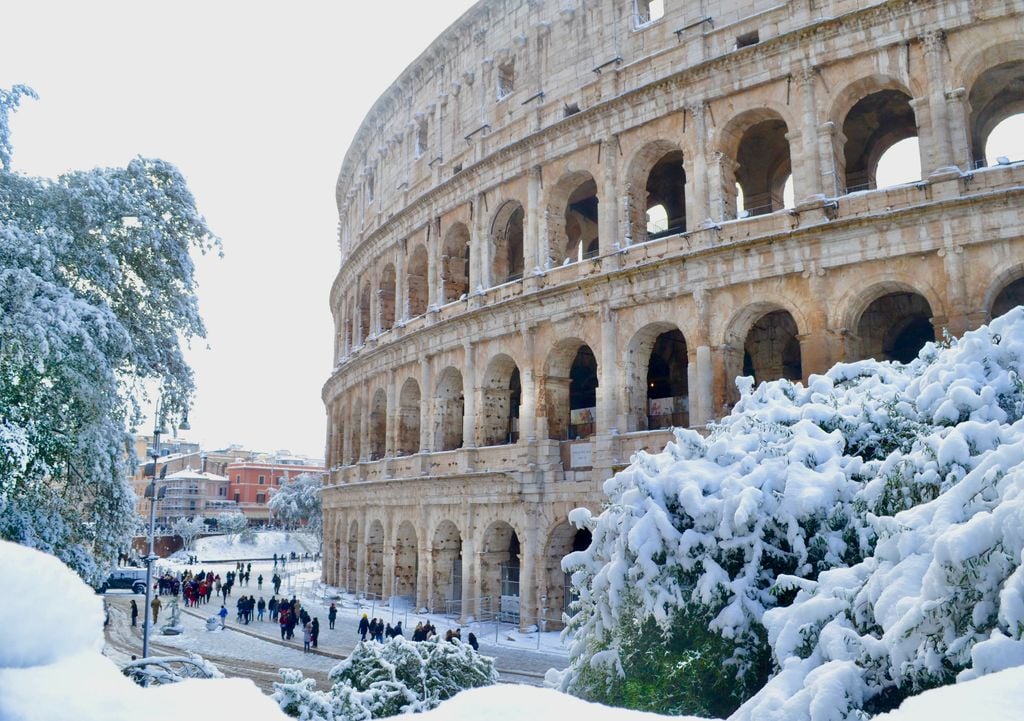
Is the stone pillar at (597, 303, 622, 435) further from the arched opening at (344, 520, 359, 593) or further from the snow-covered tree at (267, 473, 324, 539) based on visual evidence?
the snow-covered tree at (267, 473, 324, 539)

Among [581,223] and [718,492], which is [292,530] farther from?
[718,492]

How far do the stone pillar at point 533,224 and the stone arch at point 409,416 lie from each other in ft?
23.1

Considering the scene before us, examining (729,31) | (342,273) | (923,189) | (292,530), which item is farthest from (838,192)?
(292,530)

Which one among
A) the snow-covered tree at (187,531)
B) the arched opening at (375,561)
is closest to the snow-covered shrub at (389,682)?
the arched opening at (375,561)

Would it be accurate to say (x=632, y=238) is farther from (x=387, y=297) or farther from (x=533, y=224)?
(x=387, y=297)

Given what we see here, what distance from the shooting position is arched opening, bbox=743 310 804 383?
66.7 ft

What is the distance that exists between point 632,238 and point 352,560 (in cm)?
1701

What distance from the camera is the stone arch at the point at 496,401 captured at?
2320cm

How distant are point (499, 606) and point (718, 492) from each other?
14.9 m

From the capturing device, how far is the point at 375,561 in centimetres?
2822

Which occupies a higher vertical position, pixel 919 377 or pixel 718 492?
pixel 919 377

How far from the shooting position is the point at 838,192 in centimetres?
1739

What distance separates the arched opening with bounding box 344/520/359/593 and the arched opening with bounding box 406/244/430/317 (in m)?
8.29

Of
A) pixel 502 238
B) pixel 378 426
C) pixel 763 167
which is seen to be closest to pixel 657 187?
pixel 763 167
